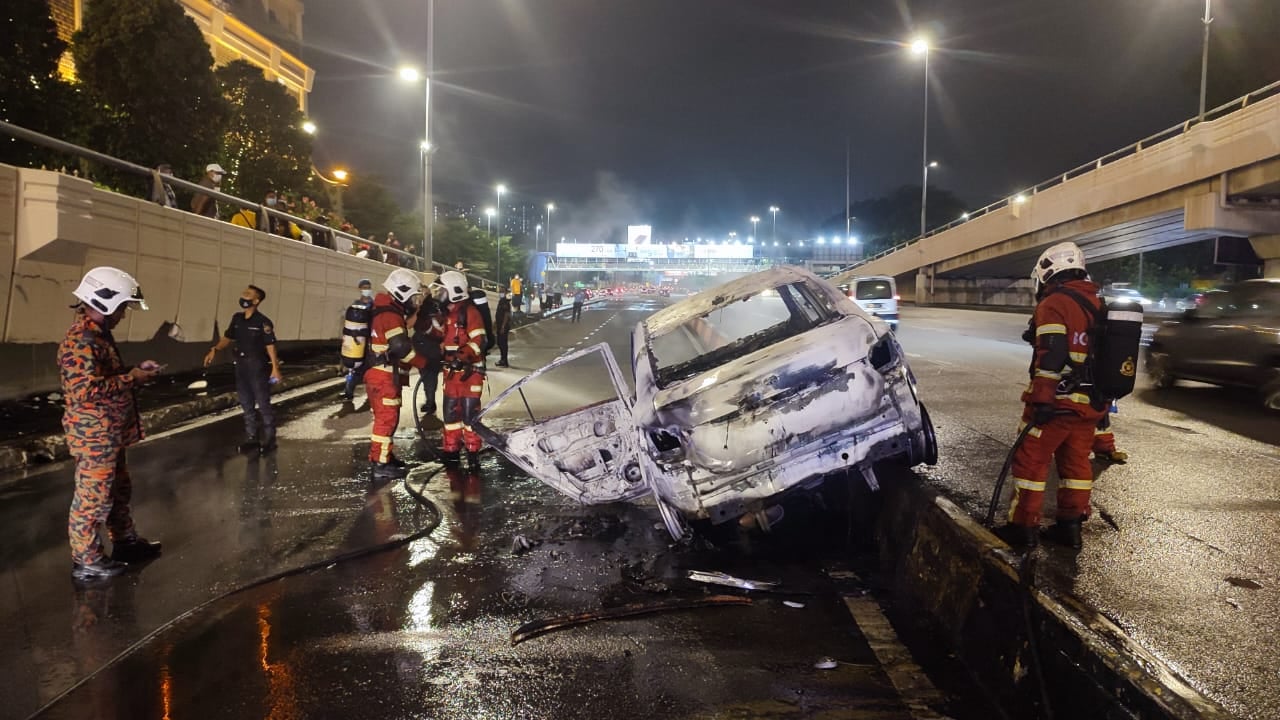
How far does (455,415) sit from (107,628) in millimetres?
4063

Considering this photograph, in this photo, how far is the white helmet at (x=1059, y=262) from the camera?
16.5 feet

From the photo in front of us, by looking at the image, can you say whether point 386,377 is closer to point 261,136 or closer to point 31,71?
point 31,71

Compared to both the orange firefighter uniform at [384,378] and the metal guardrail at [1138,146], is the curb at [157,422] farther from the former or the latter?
the metal guardrail at [1138,146]

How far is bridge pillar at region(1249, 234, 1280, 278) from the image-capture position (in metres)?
26.5

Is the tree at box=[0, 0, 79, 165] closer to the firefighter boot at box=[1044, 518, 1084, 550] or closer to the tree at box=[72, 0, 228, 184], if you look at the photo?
the tree at box=[72, 0, 228, 184]

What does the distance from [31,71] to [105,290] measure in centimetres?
1413

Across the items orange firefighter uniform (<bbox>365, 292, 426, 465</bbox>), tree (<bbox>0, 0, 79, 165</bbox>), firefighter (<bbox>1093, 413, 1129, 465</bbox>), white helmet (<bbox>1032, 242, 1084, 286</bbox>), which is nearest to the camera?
white helmet (<bbox>1032, 242, 1084, 286</bbox>)

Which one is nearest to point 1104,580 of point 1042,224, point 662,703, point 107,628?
point 662,703

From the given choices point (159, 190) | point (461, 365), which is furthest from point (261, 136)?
point (461, 365)

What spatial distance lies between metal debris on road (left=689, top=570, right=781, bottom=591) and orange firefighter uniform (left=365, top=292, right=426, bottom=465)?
370 centimetres

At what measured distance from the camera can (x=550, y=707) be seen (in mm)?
3314

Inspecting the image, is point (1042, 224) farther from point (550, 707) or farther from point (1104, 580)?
point (550, 707)

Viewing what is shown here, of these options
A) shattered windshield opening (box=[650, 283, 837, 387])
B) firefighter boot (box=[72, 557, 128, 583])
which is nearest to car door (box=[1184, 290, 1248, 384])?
shattered windshield opening (box=[650, 283, 837, 387])

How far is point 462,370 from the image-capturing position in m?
7.93
